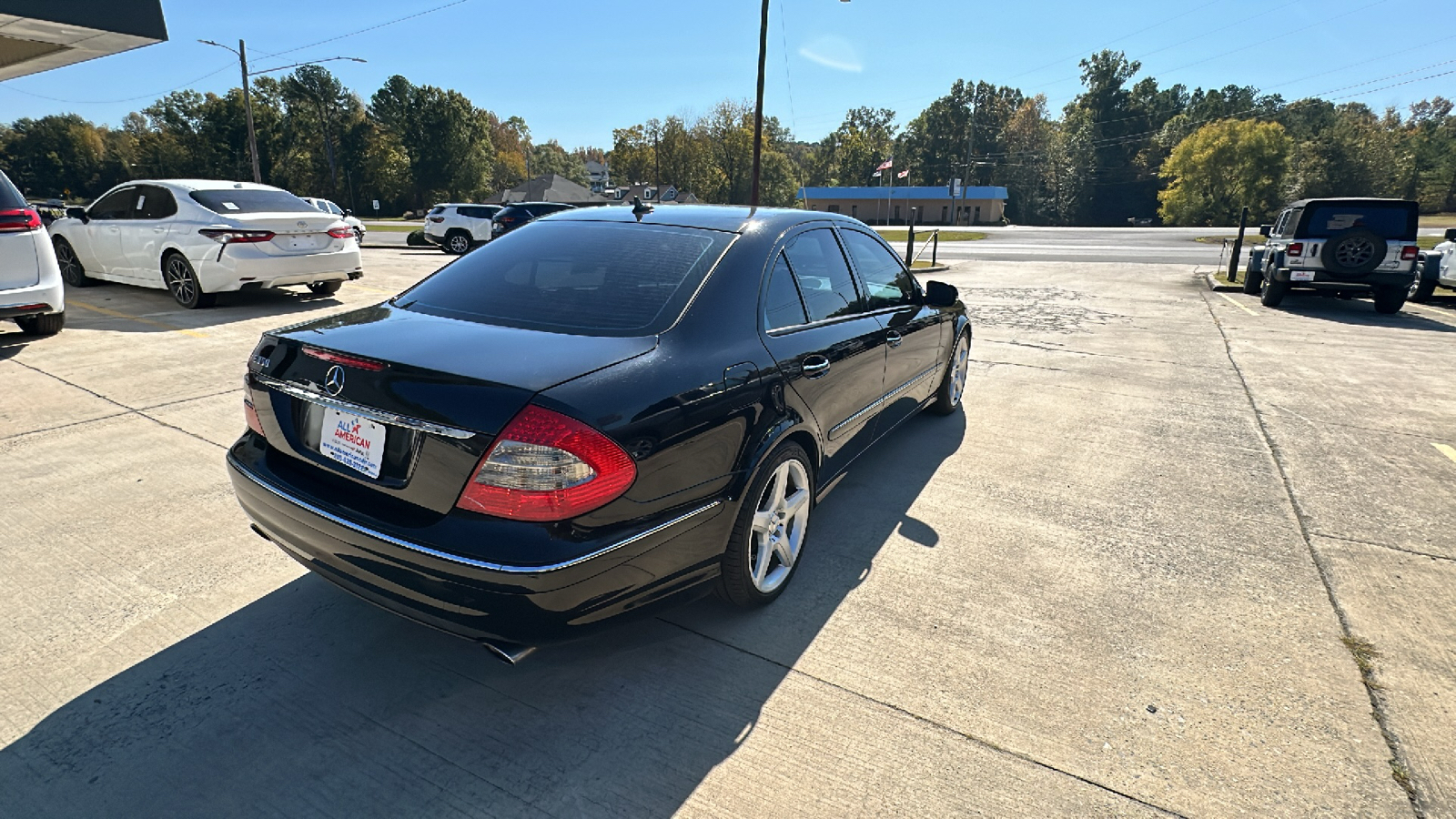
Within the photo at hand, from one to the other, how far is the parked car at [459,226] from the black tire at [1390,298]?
68.0ft

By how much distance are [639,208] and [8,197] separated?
6.34m

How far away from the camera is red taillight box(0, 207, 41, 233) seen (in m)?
6.13

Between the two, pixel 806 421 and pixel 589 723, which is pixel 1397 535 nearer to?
pixel 806 421

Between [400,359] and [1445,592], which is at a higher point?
[400,359]

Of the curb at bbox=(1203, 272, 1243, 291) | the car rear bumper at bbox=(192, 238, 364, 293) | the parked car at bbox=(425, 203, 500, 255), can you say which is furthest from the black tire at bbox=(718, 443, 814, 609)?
the parked car at bbox=(425, 203, 500, 255)

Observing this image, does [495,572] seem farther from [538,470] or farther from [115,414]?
[115,414]

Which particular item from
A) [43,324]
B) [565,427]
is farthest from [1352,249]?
[43,324]

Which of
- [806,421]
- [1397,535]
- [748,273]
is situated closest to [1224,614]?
[1397,535]

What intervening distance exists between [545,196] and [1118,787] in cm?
7466

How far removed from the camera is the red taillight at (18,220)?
6133 millimetres

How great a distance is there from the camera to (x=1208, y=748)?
225 centimetres

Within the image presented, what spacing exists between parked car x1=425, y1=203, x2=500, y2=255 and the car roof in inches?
797

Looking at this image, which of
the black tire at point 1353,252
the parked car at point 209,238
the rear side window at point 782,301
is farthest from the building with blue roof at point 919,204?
the rear side window at point 782,301

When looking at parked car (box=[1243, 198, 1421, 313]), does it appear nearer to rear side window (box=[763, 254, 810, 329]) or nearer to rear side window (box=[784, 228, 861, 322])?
rear side window (box=[784, 228, 861, 322])
